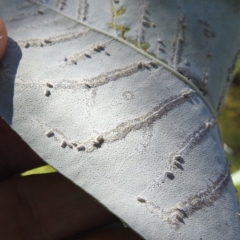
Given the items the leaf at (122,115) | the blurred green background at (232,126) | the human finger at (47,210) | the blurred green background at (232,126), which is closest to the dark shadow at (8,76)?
the leaf at (122,115)

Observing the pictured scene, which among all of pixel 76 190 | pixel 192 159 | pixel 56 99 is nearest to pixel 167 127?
pixel 192 159

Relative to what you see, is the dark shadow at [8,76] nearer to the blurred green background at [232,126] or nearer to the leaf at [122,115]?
the leaf at [122,115]

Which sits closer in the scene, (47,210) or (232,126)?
(47,210)

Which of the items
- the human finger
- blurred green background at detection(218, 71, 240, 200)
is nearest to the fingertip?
the human finger

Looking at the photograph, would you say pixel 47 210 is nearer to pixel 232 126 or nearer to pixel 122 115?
pixel 122 115

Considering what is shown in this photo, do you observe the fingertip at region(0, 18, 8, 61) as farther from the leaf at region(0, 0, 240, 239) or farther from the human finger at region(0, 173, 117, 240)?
the human finger at region(0, 173, 117, 240)

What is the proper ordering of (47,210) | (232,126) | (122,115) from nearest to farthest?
(122,115), (47,210), (232,126)

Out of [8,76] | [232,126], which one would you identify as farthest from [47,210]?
[232,126]

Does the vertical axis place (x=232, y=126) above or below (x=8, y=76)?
below
